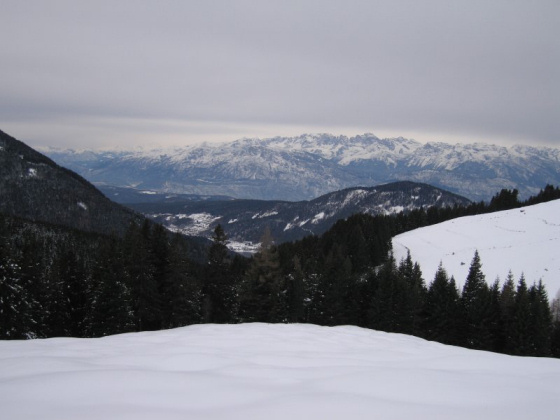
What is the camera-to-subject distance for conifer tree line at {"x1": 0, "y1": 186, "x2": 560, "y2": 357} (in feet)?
92.7

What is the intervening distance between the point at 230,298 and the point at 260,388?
40635 mm

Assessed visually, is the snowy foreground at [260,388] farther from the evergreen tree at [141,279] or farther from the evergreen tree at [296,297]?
the evergreen tree at [296,297]

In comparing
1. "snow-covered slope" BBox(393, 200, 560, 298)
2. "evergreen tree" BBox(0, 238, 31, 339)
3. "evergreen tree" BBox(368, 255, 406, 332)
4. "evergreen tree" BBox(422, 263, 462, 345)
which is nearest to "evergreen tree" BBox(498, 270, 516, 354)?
"evergreen tree" BBox(422, 263, 462, 345)

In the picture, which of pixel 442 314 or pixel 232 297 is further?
pixel 232 297

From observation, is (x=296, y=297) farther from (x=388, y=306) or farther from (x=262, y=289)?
(x=388, y=306)

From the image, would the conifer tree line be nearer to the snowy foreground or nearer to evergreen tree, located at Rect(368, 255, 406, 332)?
evergreen tree, located at Rect(368, 255, 406, 332)

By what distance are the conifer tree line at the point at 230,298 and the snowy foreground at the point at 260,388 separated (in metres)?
21.9

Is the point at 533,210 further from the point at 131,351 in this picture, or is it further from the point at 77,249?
the point at 77,249

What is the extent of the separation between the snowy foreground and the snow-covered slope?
150 feet

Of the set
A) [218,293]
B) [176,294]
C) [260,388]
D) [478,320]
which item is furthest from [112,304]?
[478,320]

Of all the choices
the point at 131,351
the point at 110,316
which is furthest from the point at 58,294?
the point at 131,351

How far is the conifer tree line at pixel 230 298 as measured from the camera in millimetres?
28250

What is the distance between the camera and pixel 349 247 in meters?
61.0

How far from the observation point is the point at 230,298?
44469mm
